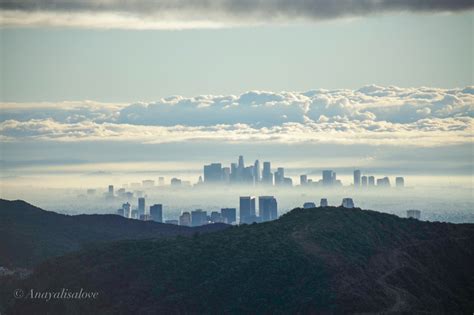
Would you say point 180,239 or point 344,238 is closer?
point 344,238

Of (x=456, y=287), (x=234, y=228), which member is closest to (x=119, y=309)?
(x=234, y=228)

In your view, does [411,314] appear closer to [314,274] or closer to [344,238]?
[314,274]

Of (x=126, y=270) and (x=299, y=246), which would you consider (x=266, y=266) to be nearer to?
(x=299, y=246)

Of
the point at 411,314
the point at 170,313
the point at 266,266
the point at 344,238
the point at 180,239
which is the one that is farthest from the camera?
the point at 180,239

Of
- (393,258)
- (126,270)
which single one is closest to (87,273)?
(126,270)

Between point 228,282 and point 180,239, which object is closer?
point 228,282

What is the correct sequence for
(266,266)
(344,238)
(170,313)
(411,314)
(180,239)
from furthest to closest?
(180,239), (344,238), (266,266), (170,313), (411,314)
